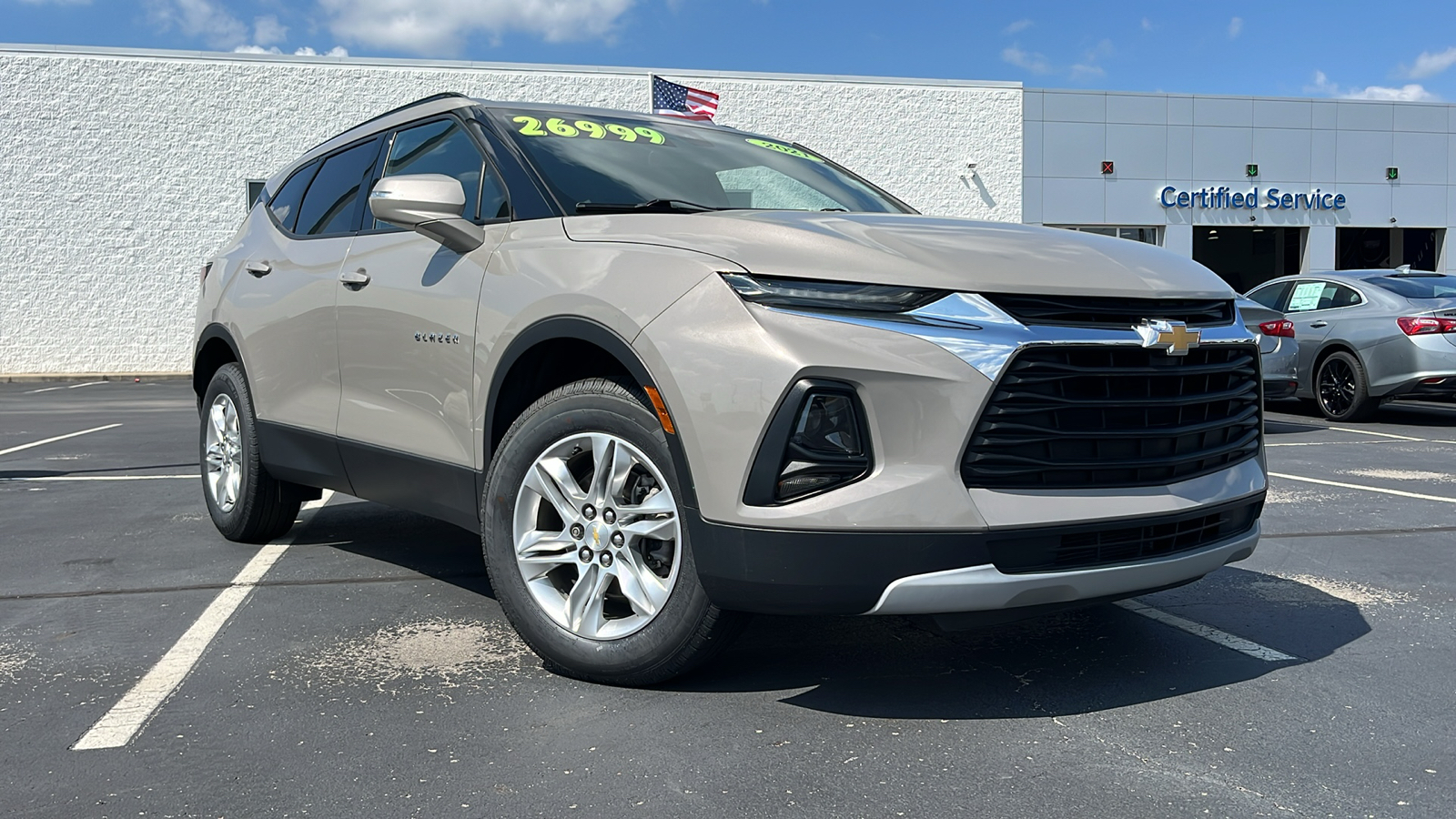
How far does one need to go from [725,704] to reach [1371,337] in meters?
10.5

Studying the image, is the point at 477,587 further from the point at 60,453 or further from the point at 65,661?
the point at 60,453

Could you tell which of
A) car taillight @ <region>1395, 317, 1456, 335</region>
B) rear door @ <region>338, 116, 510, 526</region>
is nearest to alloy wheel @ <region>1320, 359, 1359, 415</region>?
car taillight @ <region>1395, 317, 1456, 335</region>

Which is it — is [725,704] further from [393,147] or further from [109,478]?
[109,478]

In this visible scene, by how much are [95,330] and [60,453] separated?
612 inches

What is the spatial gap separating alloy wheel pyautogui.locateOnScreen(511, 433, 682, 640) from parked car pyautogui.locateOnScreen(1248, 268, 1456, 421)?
10.3 m

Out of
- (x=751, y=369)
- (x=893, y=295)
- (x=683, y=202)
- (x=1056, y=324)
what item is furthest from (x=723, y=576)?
(x=683, y=202)

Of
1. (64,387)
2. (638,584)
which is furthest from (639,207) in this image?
(64,387)

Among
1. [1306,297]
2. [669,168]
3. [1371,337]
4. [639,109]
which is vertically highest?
[639,109]

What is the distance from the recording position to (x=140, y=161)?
2286cm

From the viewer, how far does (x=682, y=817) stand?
2.49 metres

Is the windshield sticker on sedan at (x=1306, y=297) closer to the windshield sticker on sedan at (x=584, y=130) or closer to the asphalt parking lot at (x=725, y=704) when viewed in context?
the asphalt parking lot at (x=725, y=704)

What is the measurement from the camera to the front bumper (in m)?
2.82

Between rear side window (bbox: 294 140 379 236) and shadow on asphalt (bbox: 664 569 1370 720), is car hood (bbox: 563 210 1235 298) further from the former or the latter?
rear side window (bbox: 294 140 379 236)

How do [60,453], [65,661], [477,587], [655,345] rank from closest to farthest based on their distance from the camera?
[655,345]
[65,661]
[477,587]
[60,453]
